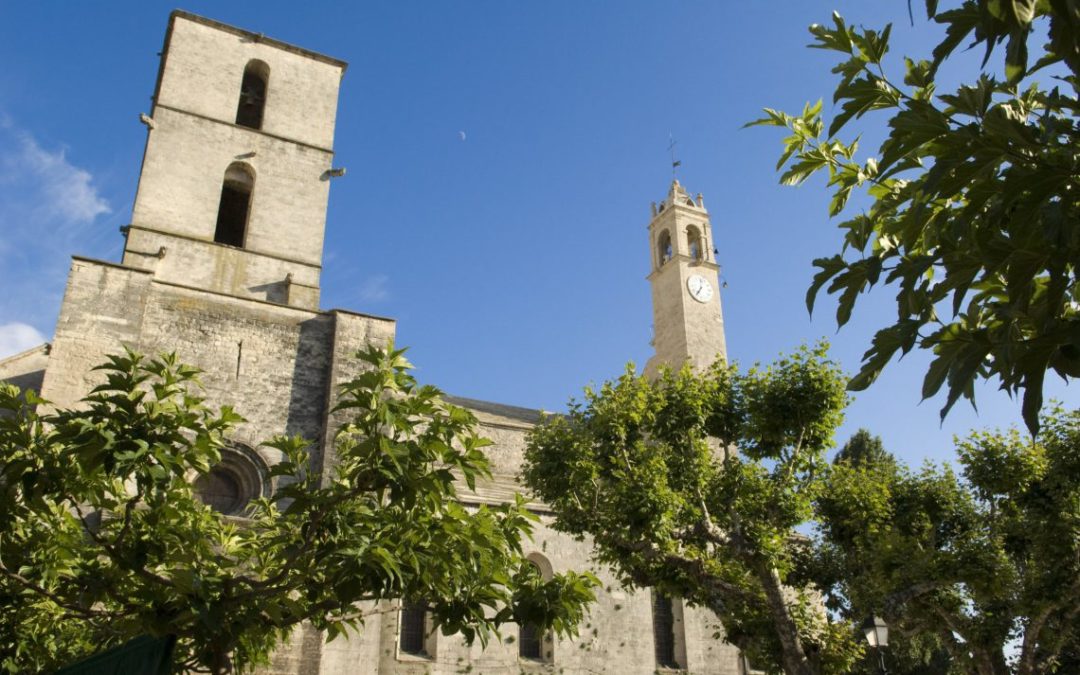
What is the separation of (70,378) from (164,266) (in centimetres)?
376

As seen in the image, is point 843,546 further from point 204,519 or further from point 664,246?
point 664,246

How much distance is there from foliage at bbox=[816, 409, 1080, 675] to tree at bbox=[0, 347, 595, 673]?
1018cm

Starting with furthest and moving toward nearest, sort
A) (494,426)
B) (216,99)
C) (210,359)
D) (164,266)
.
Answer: (494,426), (216,99), (164,266), (210,359)

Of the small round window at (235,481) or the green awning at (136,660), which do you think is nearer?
the green awning at (136,660)

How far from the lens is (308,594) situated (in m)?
7.51

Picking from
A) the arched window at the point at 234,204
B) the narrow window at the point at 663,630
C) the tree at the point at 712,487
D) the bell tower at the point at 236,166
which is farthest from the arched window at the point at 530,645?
the arched window at the point at 234,204

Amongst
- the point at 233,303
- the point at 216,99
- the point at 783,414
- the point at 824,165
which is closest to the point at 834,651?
the point at 783,414

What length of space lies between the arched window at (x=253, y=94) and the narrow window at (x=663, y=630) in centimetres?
1588

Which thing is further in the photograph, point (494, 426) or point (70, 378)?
point (494, 426)

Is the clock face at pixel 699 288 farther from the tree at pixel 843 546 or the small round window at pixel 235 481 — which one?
the small round window at pixel 235 481

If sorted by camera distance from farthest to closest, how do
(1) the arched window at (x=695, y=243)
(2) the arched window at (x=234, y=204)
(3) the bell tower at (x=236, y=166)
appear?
(1) the arched window at (x=695, y=243) → (2) the arched window at (x=234, y=204) → (3) the bell tower at (x=236, y=166)

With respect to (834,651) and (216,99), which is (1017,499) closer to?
(834,651)

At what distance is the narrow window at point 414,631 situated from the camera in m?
18.6

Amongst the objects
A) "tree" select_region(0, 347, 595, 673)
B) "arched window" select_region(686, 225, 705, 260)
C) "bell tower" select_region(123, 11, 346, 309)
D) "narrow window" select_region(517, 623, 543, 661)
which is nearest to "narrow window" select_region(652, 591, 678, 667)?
"narrow window" select_region(517, 623, 543, 661)
